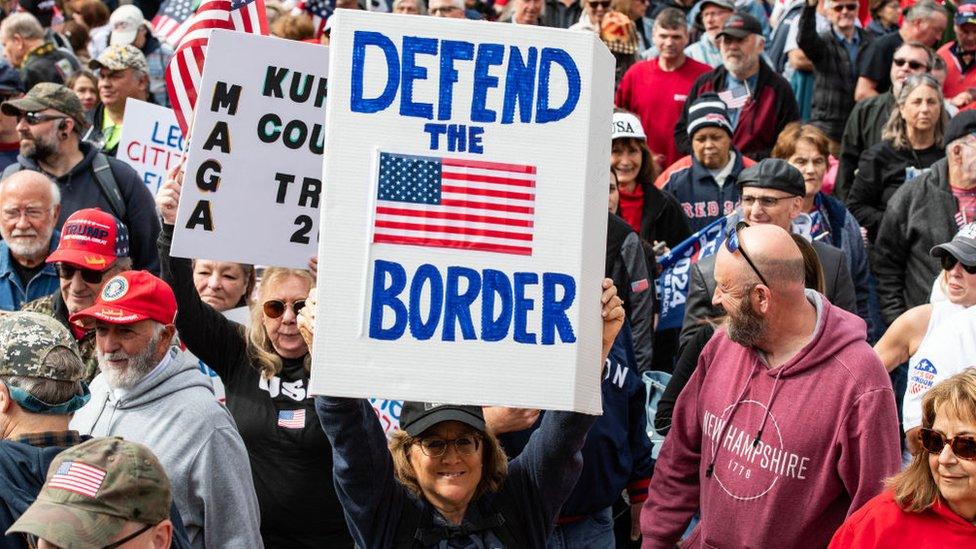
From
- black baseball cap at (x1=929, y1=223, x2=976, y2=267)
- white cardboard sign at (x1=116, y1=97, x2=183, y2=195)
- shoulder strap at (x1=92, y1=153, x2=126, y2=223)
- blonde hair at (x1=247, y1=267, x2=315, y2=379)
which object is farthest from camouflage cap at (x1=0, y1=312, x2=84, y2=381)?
white cardboard sign at (x1=116, y1=97, x2=183, y2=195)

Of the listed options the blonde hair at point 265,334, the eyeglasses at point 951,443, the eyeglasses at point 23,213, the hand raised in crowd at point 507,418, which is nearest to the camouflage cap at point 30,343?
the blonde hair at point 265,334

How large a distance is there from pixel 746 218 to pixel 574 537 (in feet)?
7.18

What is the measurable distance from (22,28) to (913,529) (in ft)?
35.6

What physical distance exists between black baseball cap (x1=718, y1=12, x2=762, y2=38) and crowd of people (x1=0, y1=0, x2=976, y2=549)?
1.55 meters

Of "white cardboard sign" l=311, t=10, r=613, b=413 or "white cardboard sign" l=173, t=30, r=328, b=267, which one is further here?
"white cardboard sign" l=173, t=30, r=328, b=267

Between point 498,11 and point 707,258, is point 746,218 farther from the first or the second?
point 498,11

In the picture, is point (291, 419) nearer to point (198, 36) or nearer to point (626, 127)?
point (198, 36)

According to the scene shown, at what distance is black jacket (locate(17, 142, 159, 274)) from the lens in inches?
327

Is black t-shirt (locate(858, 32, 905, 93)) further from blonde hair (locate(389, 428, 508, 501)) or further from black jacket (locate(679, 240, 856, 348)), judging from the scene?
blonde hair (locate(389, 428, 508, 501))

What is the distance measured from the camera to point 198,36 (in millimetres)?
6457

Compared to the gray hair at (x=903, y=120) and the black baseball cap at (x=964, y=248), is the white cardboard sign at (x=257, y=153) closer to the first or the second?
the black baseball cap at (x=964, y=248)

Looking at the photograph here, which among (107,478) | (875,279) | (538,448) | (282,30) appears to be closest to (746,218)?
(875,279)

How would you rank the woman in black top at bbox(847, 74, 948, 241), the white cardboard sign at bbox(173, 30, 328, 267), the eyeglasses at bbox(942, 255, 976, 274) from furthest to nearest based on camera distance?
1. the woman in black top at bbox(847, 74, 948, 241)
2. the eyeglasses at bbox(942, 255, 976, 274)
3. the white cardboard sign at bbox(173, 30, 328, 267)

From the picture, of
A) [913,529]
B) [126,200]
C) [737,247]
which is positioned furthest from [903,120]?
[913,529]
